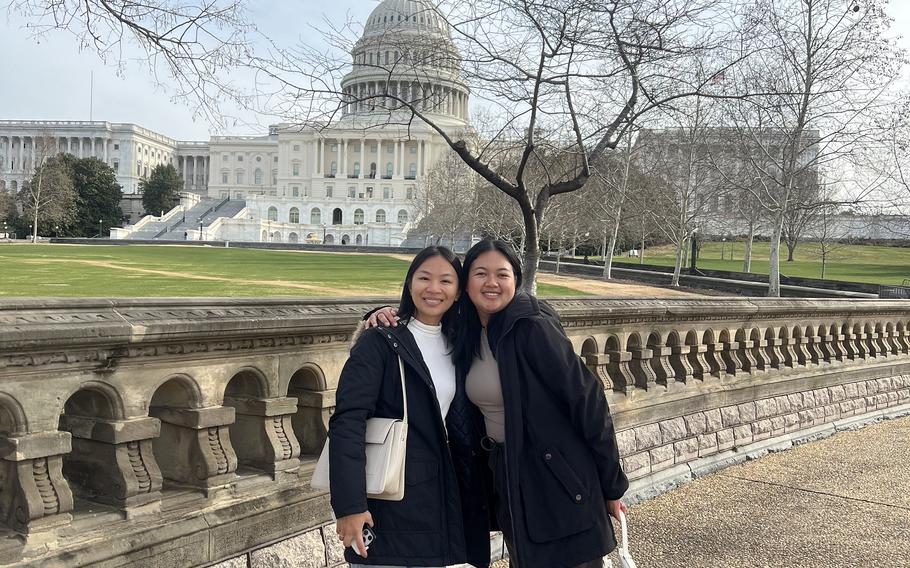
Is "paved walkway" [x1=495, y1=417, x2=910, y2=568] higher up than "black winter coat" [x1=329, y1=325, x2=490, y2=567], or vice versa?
"black winter coat" [x1=329, y1=325, x2=490, y2=567]

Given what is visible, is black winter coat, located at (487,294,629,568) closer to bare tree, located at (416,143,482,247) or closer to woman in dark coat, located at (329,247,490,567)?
woman in dark coat, located at (329,247,490,567)

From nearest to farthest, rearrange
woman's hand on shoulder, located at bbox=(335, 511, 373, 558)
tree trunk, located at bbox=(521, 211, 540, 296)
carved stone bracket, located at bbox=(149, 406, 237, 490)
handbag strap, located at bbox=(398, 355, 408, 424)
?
woman's hand on shoulder, located at bbox=(335, 511, 373, 558) < handbag strap, located at bbox=(398, 355, 408, 424) < carved stone bracket, located at bbox=(149, 406, 237, 490) < tree trunk, located at bbox=(521, 211, 540, 296)

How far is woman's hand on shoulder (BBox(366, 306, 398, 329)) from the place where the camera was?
314 centimetres

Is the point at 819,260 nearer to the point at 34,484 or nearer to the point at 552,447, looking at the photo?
the point at 552,447

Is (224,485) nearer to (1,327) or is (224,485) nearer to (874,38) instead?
(1,327)

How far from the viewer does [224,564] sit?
3625 mm

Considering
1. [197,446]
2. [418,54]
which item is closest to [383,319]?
[197,446]

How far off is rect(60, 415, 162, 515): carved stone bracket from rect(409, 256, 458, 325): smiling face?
1221 mm

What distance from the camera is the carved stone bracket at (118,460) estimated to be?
3.27 metres

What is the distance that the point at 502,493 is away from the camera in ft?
10.5

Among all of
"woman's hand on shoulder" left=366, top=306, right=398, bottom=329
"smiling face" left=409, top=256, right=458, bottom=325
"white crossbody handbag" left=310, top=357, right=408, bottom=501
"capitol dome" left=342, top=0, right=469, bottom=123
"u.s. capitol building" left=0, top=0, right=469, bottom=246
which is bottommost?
"white crossbody handbag" left=310, top=357, right=408, bottom=501

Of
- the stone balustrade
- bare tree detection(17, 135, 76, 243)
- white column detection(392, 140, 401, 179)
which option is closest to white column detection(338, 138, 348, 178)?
white column detection(392, 140, 401, 179)

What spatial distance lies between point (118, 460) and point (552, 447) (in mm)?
1762

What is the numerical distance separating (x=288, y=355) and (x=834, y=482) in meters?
5.16
